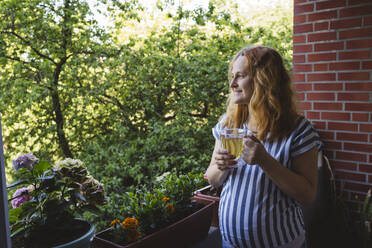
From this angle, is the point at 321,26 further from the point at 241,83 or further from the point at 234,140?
the point at 234,140

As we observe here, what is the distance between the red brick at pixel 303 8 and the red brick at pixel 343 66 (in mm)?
375

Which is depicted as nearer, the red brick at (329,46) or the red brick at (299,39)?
the red brick at (329,46)

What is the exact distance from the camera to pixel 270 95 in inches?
47.4

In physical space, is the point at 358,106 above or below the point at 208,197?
above

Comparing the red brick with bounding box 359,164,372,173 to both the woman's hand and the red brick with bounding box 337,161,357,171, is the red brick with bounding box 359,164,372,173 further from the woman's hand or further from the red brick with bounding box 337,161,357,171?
the woman's hand

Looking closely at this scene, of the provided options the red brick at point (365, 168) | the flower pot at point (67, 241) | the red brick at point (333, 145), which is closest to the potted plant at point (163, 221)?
the flower pot at point (67, 241)

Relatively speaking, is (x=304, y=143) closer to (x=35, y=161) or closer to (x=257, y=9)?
(x=35, y=161)

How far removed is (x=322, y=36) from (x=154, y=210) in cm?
143

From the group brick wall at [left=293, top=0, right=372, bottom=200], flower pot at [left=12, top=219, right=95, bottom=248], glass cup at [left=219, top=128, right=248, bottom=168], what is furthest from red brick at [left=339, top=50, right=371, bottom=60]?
flower pot at [left=12, top=219, right=95, bottom=248]

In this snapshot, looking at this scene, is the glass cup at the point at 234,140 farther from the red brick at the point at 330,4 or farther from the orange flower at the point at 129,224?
the red brick at the point at 330,4

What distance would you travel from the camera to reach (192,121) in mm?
3830

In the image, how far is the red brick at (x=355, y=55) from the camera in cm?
177

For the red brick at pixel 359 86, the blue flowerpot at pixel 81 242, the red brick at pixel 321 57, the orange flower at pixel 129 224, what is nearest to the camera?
the blue flowerpot at pixel 81 242

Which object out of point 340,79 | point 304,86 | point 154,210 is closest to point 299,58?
point 304,86
